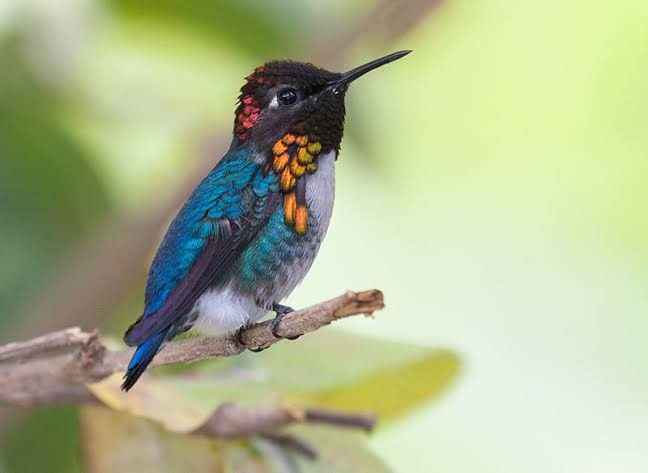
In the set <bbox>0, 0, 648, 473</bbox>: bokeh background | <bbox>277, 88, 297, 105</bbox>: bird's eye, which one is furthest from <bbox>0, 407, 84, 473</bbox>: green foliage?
<bbox>277, 88, 297, 105</bbox>: bird's eye

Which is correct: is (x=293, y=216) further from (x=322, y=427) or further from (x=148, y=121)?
(x=148, y=121)

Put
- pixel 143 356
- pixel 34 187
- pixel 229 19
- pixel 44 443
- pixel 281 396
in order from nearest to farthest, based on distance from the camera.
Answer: pixel 143 356 < pixel 281 396 < pixel 44 443 < pixel 34 187 < pixel 229 19

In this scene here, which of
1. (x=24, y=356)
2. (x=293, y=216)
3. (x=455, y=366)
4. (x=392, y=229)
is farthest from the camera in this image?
(x=392, y=229)

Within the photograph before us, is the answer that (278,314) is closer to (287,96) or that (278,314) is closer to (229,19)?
(287,96)

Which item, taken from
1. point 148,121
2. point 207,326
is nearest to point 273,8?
point 148,121

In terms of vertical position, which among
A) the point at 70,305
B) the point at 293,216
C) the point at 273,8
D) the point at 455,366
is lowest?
the point at 70,305

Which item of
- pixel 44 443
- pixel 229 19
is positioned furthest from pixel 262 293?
pixel 229 19

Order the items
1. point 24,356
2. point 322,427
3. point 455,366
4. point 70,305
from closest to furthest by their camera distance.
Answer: point 24,356
point 322,427
point 455,366
point 70,305
